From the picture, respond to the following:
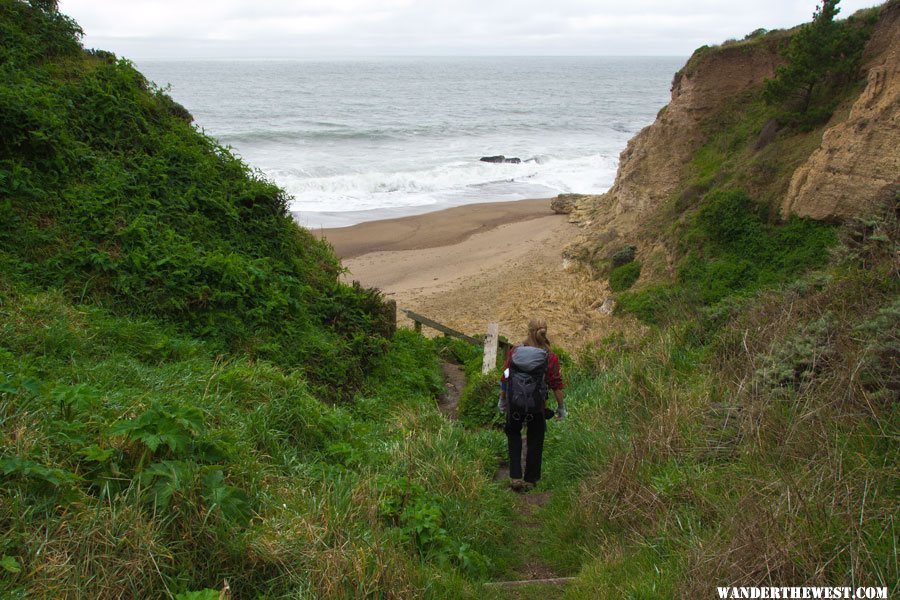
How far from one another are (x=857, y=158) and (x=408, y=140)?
3959cm

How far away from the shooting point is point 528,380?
19.1ft

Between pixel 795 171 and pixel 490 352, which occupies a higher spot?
pixel 795 171

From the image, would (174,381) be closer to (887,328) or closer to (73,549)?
(73,549)

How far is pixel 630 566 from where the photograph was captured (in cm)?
393

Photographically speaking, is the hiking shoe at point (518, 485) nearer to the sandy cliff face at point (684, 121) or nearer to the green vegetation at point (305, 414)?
the green vegetation at point (305, 414)

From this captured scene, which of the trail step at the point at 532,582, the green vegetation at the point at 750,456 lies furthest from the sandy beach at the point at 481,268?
the trail step at the point at 532,582

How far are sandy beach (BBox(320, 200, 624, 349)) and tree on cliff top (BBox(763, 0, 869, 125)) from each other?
6.21 metres

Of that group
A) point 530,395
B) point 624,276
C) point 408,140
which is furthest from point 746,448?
point 408,140

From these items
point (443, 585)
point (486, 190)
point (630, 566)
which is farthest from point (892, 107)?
point (486, 190)

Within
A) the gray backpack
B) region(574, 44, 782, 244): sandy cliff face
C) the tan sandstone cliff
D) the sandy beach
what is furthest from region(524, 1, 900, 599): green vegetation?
region(574, 44, 782, 244): sandy cliff face

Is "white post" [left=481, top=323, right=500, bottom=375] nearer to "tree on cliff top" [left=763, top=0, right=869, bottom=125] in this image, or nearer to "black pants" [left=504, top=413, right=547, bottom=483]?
"black pants" [left=504, top=413, right=547, bottom=483]

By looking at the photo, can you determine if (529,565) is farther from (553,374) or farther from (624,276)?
(624,276)

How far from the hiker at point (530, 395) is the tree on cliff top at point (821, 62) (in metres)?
12.1

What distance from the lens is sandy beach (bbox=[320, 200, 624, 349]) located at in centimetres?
1641
